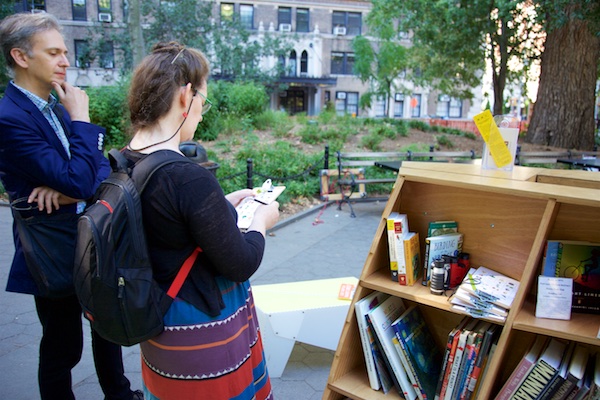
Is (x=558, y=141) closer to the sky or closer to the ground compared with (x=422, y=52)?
closer to the ground

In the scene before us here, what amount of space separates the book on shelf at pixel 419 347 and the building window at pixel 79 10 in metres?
33.9

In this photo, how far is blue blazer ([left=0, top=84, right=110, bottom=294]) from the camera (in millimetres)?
1890

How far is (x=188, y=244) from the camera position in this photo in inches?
63.7

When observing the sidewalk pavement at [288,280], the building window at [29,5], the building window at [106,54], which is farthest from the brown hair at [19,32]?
the building window at [29,5]

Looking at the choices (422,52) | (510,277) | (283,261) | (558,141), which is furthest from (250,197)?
(422,52)

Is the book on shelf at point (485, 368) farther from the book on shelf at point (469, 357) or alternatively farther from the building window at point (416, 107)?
the building window at point (416, 107)

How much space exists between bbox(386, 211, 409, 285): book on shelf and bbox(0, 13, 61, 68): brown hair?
1.78 meters

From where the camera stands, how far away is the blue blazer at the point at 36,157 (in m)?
1.89

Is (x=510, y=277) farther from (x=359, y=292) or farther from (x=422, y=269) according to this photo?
(x=359, y=292)

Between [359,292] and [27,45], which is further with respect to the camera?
[359,292]

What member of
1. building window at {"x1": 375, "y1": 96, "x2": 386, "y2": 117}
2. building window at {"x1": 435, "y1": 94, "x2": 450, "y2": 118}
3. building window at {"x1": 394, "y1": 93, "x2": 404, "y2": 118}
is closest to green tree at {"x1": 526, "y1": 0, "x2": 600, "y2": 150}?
building window at {"x1": 375, "y1": 96, "x2": 386, "y2": 117}

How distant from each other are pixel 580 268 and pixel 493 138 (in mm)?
745

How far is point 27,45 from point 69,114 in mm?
316

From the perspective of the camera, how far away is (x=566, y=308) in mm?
1937
